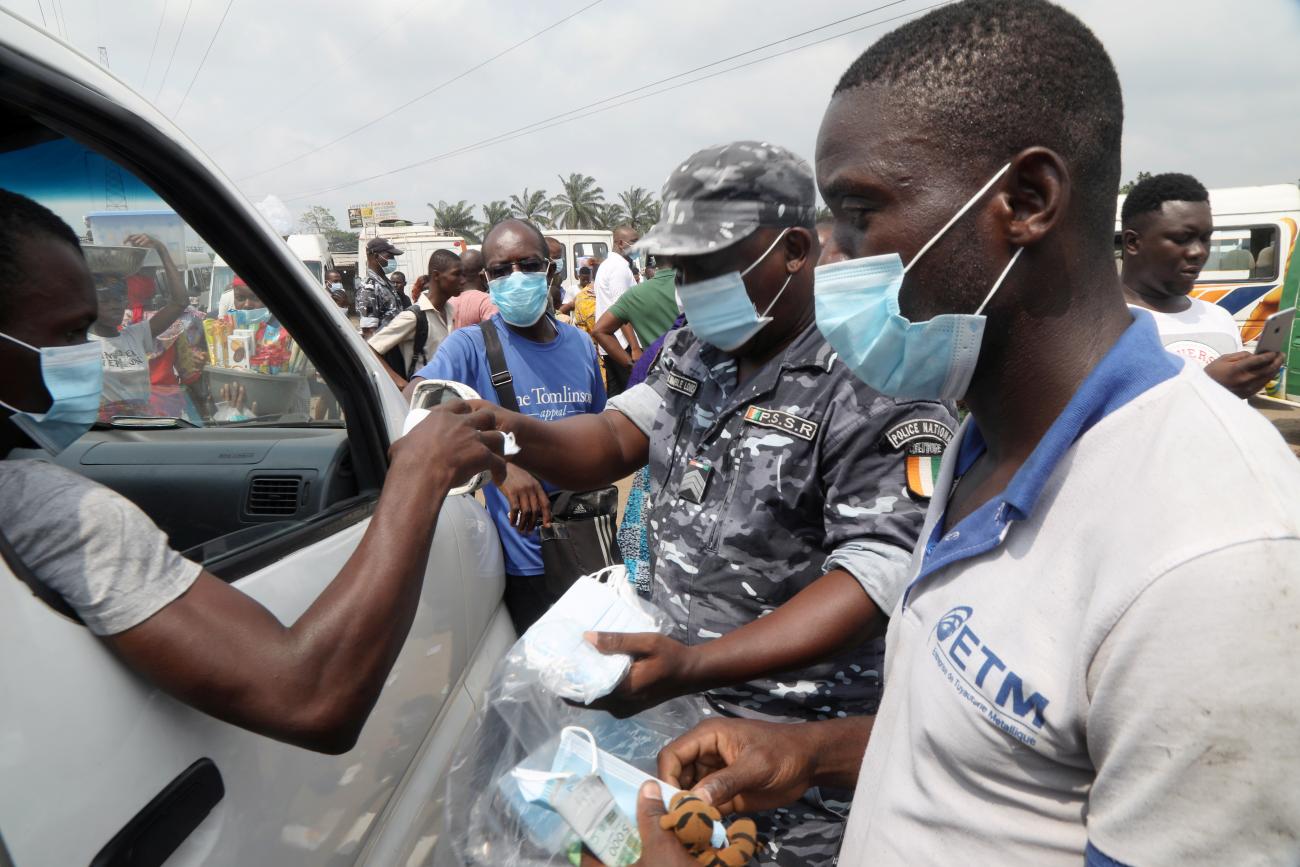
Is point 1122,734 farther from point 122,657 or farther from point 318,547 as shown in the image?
point 318,547

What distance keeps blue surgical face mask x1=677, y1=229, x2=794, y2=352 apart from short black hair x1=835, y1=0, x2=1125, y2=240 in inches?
30.3

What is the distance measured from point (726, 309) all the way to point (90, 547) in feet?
3.95

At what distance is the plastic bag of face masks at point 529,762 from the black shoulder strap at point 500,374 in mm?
1602

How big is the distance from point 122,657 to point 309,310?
0.99 meters

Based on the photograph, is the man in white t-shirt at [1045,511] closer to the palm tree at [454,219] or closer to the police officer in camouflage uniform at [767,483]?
the police officer in camouflage uniform at [767,483]

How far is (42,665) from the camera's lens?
889 millimetres

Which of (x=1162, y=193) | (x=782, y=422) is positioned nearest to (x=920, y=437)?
(x=782, y=422)

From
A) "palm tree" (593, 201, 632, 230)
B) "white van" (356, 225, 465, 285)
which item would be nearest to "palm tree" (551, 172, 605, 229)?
"palm tree" (593, 201, 632, 230)

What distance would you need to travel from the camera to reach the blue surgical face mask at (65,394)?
1153 millimetres

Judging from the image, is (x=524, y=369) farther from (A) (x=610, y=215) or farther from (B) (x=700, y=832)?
(A) (x=610, y=215)

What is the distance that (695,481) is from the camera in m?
1.65

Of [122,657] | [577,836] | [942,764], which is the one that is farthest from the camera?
[577,836]

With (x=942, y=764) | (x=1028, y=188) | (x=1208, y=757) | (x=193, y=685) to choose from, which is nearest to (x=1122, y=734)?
(x=1208, y=757)

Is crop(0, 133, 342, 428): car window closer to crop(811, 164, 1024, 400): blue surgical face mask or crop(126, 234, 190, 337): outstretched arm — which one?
crop(126, 234, 190, 337): outstretched arm
